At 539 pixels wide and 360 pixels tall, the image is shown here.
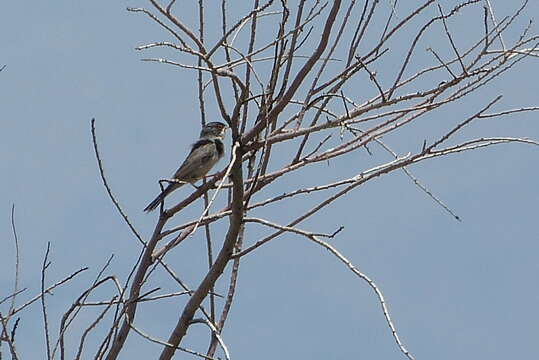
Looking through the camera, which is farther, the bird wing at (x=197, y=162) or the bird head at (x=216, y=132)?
the bird head at (x=216, y=132)

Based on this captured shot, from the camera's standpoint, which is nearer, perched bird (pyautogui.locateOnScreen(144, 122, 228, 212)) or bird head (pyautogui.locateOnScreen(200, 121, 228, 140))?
perched bird (pyautogui.locateOnScreen(144, 122, 228, 212))

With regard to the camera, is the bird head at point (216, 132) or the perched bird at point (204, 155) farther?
the bird head at point (216, 132)

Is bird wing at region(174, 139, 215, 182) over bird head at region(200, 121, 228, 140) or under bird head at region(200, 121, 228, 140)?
under

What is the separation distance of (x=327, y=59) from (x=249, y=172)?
2.13 feet

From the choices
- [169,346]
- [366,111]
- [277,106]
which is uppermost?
[366,111]

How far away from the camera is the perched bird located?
25.3 ft

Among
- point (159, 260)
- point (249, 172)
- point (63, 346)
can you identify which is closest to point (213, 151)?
point (249, 172)

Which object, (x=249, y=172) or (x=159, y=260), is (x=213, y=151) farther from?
(x=159, y=260)

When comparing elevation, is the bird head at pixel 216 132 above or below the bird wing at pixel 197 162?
above

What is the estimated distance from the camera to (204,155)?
791 cm

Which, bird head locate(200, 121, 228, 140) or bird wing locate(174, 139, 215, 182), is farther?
bird head locate(200, 121, 228, 140)

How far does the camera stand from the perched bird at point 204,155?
7707mm

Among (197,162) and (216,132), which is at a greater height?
(216,132)

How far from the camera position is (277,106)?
10.9 ft
